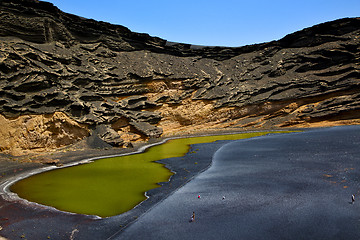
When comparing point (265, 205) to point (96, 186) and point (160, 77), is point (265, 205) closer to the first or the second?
point (96, 186)

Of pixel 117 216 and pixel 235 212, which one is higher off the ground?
pixel 117 216

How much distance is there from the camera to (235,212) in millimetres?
10250

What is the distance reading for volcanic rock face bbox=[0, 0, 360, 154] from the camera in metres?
32.7

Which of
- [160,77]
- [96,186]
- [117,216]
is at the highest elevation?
[160,77]

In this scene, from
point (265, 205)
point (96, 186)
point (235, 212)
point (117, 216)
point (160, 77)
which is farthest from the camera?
point (160, 77)

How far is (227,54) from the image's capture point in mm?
61688

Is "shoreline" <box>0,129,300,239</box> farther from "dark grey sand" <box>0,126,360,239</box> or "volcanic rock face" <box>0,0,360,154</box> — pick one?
"volcanic rock face" <box>0,0,360,154</box>

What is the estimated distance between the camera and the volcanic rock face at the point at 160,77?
3266 centimetres

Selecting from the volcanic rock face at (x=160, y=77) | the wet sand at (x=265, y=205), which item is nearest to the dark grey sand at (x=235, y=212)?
the wet sand at (x=265, y=205)

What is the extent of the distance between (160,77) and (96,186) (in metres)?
36.6

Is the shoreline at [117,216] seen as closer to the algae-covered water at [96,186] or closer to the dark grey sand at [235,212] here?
the dark grey sand at [235,212]

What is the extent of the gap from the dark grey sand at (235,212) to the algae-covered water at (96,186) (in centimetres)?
100

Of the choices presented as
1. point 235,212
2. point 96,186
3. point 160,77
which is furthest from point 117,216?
point 160,77

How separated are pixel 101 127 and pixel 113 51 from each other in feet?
72.7
